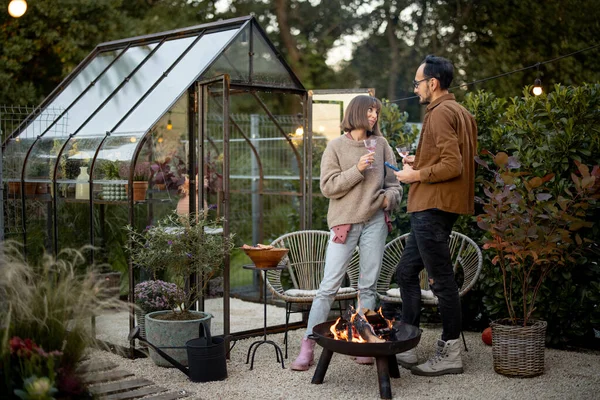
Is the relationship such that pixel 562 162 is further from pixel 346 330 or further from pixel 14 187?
pixel 14 187

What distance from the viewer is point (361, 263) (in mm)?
5156

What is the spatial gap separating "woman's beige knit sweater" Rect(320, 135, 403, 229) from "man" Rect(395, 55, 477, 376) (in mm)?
276

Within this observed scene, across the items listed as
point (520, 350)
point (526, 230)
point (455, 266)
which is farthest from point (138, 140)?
point (520, 350)

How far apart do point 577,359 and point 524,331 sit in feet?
2.49

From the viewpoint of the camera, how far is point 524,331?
15.9 ft

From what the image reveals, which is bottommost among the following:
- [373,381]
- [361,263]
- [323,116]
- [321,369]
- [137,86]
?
[373,381]

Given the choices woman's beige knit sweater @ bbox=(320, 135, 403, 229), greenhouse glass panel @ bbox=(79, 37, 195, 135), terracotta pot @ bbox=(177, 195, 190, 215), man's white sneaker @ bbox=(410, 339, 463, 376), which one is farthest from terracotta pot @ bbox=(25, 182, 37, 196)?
man's white sneaker @ bbox=(410, 339, 463, 376)

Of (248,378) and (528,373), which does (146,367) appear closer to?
(248,378)

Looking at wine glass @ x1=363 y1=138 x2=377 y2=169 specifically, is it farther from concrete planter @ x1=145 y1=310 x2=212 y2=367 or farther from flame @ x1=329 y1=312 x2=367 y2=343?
concrete planter @ x1=145 y1=310 x2=212 y2=367

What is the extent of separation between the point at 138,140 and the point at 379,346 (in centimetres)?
257

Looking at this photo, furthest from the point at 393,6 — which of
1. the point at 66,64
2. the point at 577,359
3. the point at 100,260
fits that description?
the point at 577,359

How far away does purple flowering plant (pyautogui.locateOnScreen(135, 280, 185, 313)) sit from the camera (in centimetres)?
567

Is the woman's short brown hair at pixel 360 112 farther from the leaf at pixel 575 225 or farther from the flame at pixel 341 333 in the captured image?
the leaf at pixel 575 225

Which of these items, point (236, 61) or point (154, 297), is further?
point (236, 61)
